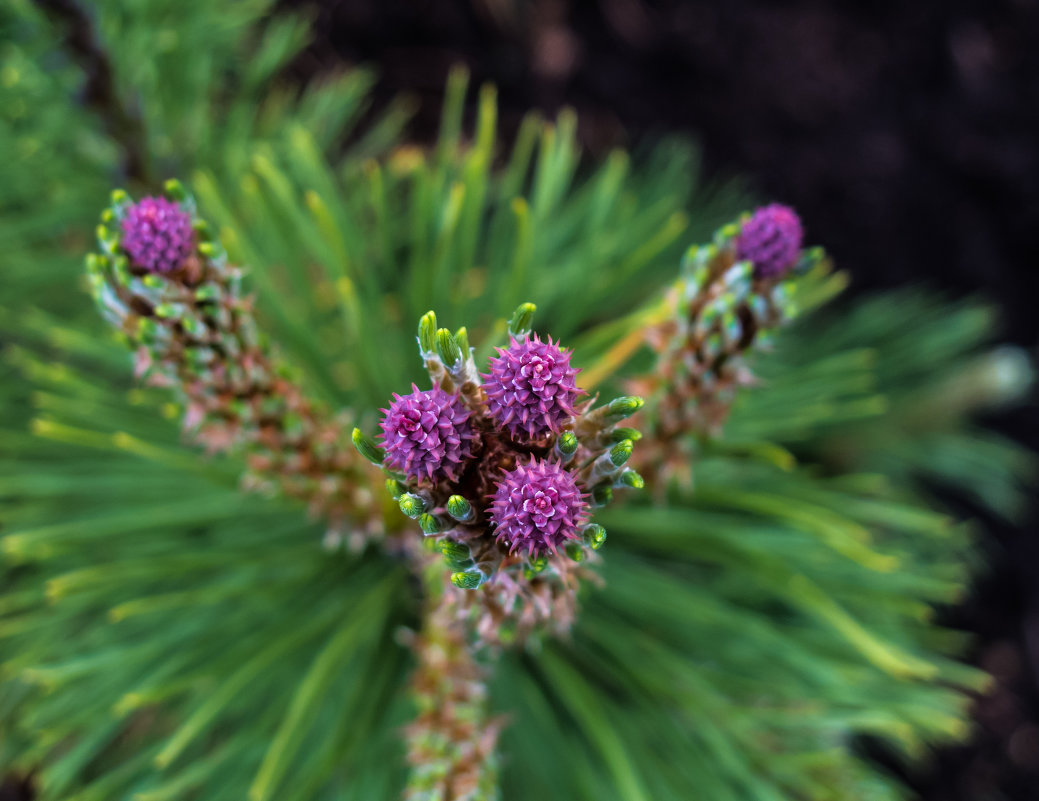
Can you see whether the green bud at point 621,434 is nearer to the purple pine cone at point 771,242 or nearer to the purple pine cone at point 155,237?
the purple pine cone at point 771,242

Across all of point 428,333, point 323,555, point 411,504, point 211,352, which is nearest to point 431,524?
point 411,504

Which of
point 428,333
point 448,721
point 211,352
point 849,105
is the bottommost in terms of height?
point 448,721

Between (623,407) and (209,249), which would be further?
(209,249)

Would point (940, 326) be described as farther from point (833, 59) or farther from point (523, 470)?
point (523, 470)

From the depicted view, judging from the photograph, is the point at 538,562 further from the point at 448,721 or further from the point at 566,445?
the point at 448,721

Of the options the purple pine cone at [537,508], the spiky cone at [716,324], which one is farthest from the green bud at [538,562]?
the spiky cone at [716,324]

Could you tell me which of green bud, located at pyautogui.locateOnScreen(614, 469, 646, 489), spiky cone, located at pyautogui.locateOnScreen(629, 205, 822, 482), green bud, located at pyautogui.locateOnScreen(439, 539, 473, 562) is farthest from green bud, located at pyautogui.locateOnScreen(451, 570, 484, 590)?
spiky cone, located at pyautogui.locateOnScreen(629, 205, 822, 482)

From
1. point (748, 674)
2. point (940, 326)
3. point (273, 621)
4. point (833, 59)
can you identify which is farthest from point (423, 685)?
point (833, 59)
